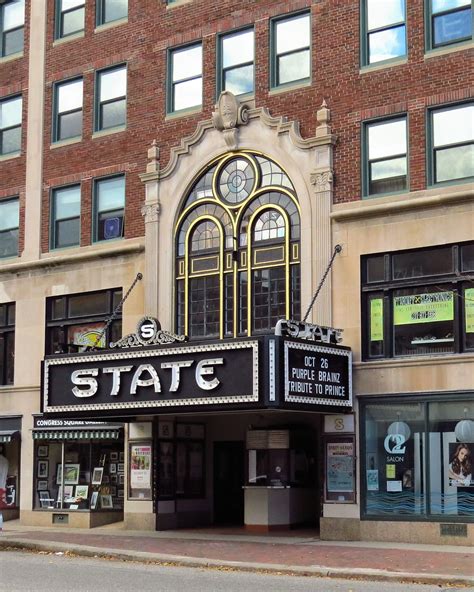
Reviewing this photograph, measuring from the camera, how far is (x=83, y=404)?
2544 cm

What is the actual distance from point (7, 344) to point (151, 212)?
7102 millimetres

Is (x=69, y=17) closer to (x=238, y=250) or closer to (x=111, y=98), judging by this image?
(x=111, y=98)

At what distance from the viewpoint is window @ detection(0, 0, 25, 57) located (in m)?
33.7

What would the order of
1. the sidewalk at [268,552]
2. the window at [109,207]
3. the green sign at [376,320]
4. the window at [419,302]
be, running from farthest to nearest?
1. the window at [109,207]
2. the green sign at [376,320]
3. the window at [419,302]
4. the sidewalk at [268,552]

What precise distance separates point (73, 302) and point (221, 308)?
594 cm

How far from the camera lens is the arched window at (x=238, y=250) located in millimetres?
26188

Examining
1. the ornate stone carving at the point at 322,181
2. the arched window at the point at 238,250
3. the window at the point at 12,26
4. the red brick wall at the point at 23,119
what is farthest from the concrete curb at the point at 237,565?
the window at the point at 12,26

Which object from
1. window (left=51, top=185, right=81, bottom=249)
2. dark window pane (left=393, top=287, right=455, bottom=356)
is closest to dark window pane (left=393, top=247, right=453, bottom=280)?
dark window pane (left=393, top=287, right=455, bottom=356)

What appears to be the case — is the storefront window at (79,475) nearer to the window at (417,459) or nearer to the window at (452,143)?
the window at (417,459)

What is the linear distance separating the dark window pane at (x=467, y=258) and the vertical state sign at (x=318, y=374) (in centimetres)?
325

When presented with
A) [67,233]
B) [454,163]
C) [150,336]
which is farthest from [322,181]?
[67,233]

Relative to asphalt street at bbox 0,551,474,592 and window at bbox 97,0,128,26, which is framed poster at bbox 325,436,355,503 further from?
window at bbox 97,0,128,26

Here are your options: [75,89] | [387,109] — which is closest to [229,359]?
[387,109]

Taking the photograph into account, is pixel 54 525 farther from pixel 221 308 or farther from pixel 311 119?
pixel 311 119
